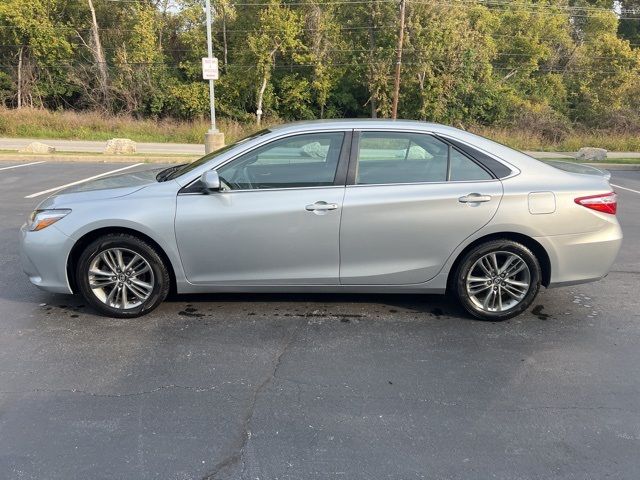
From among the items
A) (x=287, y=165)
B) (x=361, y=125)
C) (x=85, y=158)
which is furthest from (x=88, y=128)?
(x=361, y=125)

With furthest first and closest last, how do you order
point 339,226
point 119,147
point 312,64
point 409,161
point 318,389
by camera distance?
point 312,64, point 119,147, point 409,161, point 339,226, point 318,389

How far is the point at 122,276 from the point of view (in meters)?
4.12

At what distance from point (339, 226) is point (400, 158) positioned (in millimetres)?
811

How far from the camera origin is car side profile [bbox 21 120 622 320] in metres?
4.00

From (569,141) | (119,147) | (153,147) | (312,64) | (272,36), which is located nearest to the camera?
(119,147)

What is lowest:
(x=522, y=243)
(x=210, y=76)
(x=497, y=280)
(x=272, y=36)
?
(x=497, y=280)

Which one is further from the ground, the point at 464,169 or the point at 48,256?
the point at 464,169

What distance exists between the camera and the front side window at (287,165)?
410 cm

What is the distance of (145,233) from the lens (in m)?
4.00

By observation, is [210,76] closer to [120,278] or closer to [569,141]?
[120,278]

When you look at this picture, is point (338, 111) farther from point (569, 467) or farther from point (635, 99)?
point (569, 467)

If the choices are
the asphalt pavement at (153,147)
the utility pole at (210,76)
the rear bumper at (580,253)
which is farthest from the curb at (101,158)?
the rear bumper at (580,253)

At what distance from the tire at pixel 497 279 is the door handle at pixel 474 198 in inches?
14.2

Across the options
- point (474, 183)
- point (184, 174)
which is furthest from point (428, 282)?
point (184, 174)
